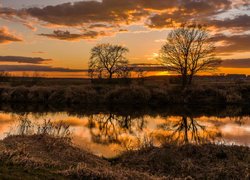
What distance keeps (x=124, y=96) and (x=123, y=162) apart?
3192 cm

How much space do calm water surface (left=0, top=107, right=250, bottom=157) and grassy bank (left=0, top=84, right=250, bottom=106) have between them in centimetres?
915

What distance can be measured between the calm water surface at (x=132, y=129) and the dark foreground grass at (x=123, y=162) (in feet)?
7.76

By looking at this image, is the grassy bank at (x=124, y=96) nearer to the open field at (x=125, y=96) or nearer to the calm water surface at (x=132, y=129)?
the open field at (x=125, y=96)

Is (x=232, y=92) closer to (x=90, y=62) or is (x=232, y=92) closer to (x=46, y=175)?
(x=90, y=62)

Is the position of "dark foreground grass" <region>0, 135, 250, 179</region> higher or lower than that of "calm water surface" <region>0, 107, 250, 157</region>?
higher

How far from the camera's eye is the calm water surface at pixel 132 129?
1880cm

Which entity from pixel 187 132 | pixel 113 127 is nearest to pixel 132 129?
pixel 113 127

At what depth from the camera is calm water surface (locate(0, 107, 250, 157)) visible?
18797 millimetres

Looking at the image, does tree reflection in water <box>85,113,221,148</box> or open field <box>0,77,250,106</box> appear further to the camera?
open field <box>0,77,250,106</box>

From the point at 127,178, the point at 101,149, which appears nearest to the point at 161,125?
the point at 101,149

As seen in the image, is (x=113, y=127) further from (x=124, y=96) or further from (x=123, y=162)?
(x=124, y=96)

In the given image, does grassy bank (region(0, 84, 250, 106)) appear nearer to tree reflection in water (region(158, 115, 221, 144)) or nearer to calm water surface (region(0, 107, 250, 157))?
calm water surface (region(0, 107, 250, 157))

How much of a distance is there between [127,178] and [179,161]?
366cm

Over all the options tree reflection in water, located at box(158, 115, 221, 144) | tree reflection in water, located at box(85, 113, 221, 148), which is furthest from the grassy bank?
tree reflection in water, located at box(158, 115, 221, 144)
